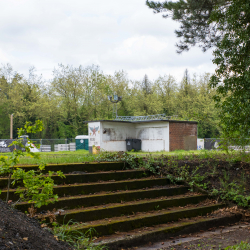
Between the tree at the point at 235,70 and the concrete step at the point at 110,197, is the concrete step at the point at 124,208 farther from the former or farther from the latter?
the tree at the point at 235,70

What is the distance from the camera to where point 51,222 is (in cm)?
456

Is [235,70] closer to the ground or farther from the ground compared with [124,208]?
farther from the ground

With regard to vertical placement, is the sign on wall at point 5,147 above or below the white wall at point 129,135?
below

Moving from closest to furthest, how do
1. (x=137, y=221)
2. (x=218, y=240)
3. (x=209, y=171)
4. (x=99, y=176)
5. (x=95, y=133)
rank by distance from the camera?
(x=218, y=240)
(x=137, y=221)
(x=99, y=176)
(x=209, y=171)
(x=95, y=133)

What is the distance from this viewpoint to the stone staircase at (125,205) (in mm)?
4922

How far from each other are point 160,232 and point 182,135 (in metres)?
19.0

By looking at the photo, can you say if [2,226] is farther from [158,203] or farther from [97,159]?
[97,159]

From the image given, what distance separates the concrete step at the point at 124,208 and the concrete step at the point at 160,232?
543 mm

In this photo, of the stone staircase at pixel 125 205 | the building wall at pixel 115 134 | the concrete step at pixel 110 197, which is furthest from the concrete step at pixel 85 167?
the building wall at pixel 115 134

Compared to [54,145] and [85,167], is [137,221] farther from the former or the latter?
[54,145]

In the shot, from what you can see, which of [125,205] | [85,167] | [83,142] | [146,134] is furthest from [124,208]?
[83,142]

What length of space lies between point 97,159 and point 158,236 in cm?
320

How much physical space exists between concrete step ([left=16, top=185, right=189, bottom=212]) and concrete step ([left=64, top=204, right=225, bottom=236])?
1.85ft

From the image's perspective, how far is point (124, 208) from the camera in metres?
5.66
